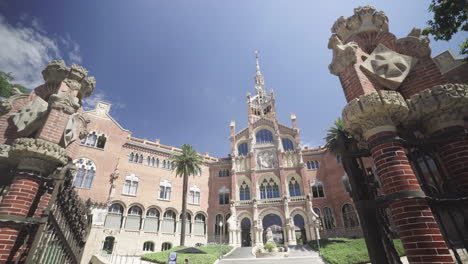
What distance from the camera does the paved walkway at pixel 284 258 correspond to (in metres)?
18.2

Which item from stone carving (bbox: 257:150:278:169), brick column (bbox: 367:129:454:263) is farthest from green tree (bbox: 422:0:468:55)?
stone carving (bbox: 257:150:278:169)

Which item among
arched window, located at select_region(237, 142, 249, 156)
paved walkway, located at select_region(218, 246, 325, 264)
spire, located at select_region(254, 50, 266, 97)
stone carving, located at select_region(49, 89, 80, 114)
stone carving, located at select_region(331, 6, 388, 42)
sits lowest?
paved walkway, located at select_region(218, 246, 325, 264)

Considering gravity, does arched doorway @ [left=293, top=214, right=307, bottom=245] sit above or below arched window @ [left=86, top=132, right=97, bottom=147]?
below

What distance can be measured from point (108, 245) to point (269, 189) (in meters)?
22.3

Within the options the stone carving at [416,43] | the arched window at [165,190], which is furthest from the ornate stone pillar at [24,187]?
the arched window at [165,190]

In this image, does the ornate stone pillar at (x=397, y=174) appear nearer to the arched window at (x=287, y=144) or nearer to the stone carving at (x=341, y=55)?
the stone carving at (x=341, y=55)

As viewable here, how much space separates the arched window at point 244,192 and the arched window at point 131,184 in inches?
601

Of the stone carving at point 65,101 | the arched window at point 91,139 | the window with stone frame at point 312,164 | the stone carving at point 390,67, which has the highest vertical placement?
the arched window at point 91,139

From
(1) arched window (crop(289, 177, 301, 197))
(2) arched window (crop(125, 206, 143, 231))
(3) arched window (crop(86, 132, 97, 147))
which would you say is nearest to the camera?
(2) arched window (crop(125, 206, 143, 231))

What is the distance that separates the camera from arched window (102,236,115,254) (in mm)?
25000

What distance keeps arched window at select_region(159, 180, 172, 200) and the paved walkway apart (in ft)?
40.9

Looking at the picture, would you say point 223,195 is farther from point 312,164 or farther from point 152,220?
point 312,164

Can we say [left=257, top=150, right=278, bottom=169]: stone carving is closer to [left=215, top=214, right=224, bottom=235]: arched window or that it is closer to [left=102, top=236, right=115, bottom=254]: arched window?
[left=215, top=214, right=224, bottom=235]: arched window

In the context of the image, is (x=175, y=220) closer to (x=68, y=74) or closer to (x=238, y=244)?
(x=238, y=244)
